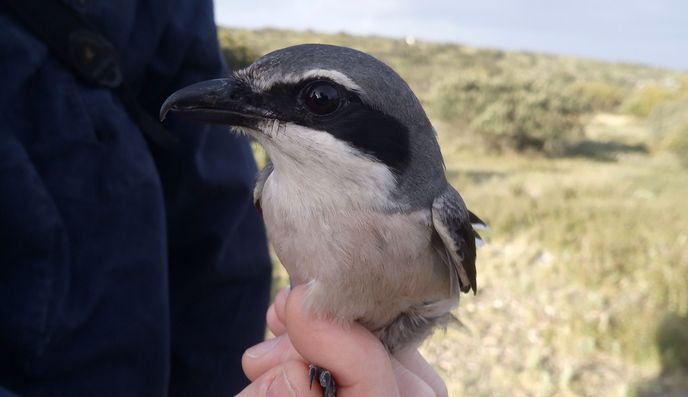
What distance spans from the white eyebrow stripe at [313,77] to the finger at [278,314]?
2.56ft

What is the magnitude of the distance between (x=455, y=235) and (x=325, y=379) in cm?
62

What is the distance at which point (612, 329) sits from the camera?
658 cm

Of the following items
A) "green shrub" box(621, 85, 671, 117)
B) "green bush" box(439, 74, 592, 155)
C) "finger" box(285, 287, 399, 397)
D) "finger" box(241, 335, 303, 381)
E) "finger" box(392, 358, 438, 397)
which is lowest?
"green shrub" box(621, 85, 671, 117)

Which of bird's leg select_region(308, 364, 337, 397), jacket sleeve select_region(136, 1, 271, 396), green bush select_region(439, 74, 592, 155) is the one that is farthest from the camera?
green bush select_region(439, 74, 592, 155)

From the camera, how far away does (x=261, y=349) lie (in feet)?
6.86

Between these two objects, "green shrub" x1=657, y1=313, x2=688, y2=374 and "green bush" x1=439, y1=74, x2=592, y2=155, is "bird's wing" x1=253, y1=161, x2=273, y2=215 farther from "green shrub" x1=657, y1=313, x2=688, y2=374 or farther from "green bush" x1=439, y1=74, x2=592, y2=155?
"green bush" x1=439, y1=74, x2=592, y2=155

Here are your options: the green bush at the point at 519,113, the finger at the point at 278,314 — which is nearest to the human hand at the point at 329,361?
the finger at the point at 278,314

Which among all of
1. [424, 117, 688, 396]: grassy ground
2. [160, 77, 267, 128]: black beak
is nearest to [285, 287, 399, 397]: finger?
[160, 77, 267, 128]: black beak

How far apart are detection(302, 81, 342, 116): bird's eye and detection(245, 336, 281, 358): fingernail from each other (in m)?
0.85

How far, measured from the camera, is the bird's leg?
6.20 ft

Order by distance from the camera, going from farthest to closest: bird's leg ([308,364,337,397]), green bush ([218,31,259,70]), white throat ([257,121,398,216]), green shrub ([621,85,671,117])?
green shrub ([621,85,671,117]), green bush ([218,31,259,70]), bird's leg ([308,364,337,397]), white throat ([257,121,398,216])

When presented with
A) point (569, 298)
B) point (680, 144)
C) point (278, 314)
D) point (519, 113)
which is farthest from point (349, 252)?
point (519, 113)

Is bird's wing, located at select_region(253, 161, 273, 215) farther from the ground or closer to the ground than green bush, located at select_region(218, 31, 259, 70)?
farther from the ground

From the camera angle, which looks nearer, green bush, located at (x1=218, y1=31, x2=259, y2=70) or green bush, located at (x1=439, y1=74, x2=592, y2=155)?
green bush, located at (x1=218, y1=31, x2=259, y2=70)
